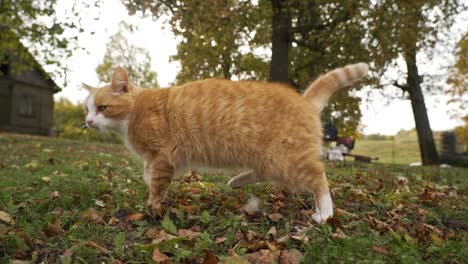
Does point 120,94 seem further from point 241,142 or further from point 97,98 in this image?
point 241,142

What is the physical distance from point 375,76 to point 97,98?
16464mm

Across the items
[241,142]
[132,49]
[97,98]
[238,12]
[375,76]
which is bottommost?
[241,142]

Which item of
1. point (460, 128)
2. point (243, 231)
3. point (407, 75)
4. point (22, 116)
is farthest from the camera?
point (22, 116)

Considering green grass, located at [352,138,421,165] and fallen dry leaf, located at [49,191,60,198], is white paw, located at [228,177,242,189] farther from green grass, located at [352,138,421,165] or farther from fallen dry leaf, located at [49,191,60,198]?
green grass, located at [352,138,421,165]

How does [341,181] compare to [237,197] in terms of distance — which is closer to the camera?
[237,197]

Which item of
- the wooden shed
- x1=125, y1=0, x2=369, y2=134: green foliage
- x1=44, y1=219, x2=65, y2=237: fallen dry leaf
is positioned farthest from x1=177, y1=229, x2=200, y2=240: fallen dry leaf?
the wooden shed

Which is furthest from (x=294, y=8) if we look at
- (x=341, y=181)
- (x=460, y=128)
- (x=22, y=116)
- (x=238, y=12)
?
(x=22, y=116)

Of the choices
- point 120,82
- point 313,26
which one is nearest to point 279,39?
point 313,26

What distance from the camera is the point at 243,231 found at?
3.14 metres

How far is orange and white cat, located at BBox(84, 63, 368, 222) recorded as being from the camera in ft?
11.4

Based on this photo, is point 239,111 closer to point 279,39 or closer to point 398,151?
point 279,39

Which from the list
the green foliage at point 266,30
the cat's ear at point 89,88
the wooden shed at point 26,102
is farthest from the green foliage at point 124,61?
the cat's ear at point 89,88

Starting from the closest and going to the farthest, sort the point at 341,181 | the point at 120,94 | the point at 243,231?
the point at 243,231 < the point at 120,94 < the point at 341,181

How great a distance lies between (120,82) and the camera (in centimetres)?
411
